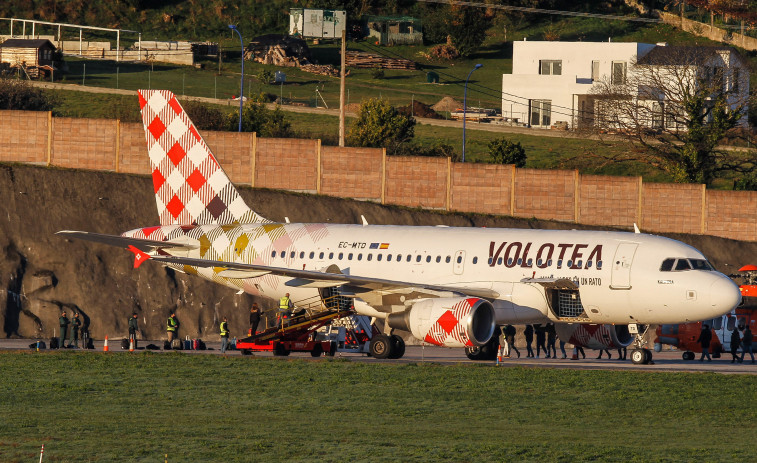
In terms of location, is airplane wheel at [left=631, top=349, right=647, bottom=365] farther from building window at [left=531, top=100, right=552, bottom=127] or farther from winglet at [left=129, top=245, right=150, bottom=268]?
building window at [left=531, top=100, right=552, bottom=127]

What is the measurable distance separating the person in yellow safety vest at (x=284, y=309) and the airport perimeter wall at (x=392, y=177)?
20.7m

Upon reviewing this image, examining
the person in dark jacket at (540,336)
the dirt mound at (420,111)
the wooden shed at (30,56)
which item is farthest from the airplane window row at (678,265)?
the wooden shed at (30,56)

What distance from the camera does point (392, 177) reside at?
60469mm

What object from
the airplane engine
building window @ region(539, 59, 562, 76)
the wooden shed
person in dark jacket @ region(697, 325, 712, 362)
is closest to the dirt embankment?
person in dark jacket @ region(697, 325, 712, 362)

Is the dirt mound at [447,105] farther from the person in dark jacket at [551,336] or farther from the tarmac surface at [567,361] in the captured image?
the person in dark jacket at [551,336]

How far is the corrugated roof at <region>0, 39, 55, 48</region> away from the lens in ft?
349

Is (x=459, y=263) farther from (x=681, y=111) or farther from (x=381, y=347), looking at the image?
(x=681, y=111)

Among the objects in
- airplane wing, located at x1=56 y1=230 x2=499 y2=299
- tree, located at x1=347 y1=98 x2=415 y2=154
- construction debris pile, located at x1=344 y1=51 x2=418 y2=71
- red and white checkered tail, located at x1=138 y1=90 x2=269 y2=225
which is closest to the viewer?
airplane wing, located at x1=56 y1=230 x2=499 y2=299

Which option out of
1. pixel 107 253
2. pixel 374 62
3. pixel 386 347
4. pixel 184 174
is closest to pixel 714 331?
pixel 386 347

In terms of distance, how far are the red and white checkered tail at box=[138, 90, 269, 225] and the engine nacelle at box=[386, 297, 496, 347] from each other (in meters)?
11.4

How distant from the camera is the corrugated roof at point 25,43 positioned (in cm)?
10650

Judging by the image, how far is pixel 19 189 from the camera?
58.6m

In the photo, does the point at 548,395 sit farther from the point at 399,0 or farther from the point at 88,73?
the point at 399,0

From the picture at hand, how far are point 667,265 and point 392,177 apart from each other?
2736 cm
